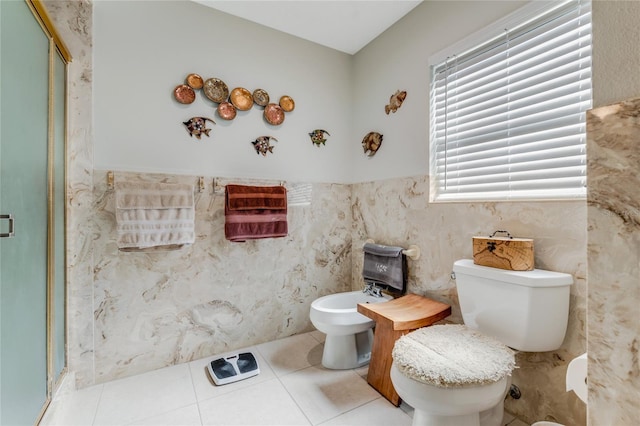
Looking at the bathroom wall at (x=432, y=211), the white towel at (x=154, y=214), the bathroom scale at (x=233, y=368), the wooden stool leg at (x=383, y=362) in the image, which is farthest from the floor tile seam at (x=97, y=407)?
the bathroom wall at (x=432, y=211)

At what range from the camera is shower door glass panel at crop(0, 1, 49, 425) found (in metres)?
0.96

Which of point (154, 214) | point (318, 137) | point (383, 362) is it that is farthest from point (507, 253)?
point (154, 214)

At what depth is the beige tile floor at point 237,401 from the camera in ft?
4.59

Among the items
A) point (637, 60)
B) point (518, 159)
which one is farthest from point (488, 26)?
point (637, 60)

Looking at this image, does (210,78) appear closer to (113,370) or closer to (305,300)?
(305,300)

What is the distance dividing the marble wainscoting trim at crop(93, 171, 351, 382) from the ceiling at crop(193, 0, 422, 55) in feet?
3.92

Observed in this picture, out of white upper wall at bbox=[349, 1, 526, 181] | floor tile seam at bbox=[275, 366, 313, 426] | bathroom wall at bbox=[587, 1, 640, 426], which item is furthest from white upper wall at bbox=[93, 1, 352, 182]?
bathroom wall at bbox=[587, 1, 640, 426]

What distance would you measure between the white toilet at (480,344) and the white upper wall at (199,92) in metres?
1.46

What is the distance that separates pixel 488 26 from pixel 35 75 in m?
2.15

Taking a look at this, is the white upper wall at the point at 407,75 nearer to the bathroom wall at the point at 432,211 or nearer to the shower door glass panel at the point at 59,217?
the bathroom wall at the point at 432,211

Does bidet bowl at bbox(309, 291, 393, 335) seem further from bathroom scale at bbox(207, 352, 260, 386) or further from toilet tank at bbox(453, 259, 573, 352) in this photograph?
toilet tank at bbox(453, 259, 573, 352)

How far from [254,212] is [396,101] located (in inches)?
50.8

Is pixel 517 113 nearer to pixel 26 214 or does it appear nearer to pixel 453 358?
pixel 453 358

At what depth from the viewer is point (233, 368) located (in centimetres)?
179
